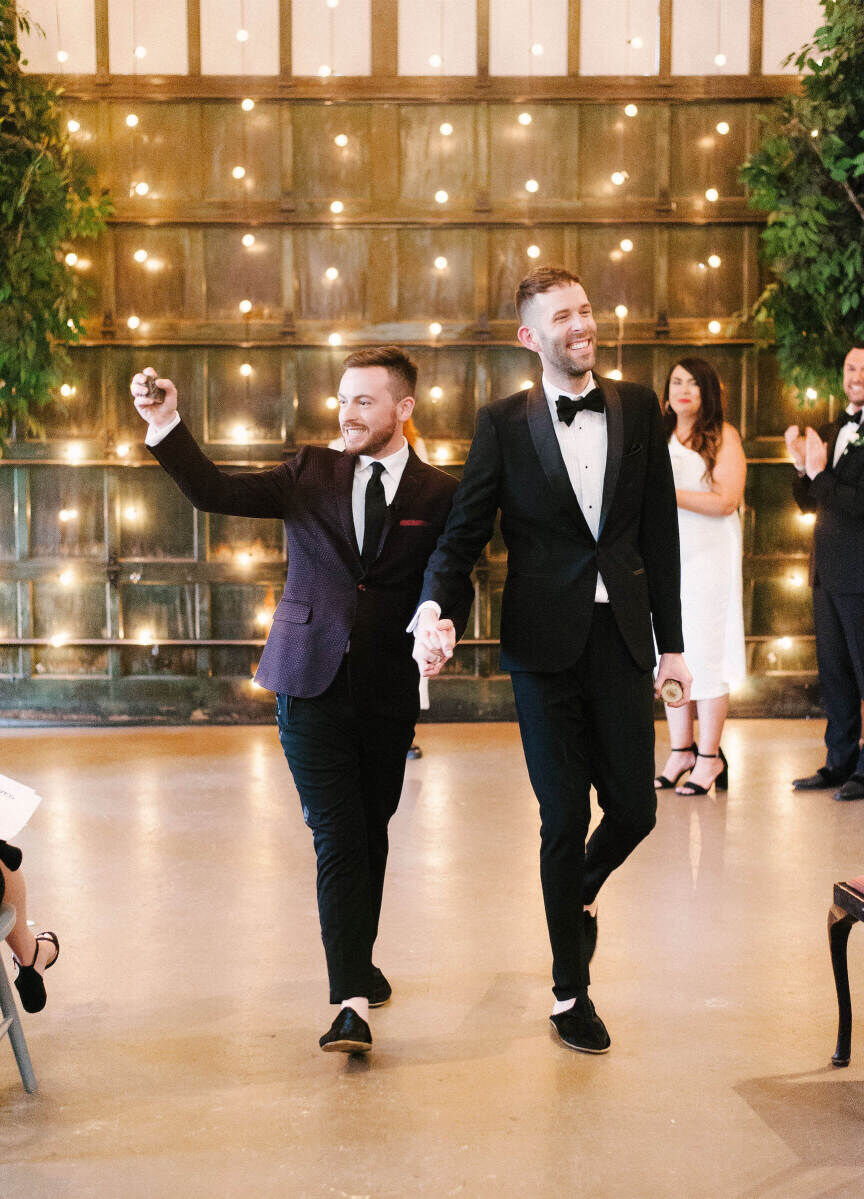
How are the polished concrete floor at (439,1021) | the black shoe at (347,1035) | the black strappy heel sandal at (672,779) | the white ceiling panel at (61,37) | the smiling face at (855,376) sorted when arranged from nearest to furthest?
1. the polished concrete floor at (439,1021)
2. the black shoe at (347,1035)
3. the smiling face at (855,376)
4. the black strappy heel sandal at (672,779)
5. the white ceiling panel at (61,37)

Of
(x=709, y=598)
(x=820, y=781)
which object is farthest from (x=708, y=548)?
(x=820, y=781)

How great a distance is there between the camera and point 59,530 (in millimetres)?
6562

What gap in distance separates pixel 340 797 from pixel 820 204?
413 cm

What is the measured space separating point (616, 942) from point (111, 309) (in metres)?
4.50

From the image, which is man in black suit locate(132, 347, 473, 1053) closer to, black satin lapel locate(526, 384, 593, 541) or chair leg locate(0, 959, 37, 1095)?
black satin lapel locate(526, 384, 593, 541)

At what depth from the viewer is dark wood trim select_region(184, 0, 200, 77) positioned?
634 cm

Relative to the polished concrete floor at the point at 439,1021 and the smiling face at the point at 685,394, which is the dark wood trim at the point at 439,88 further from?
the polished concrete floor at the point at 439,1021

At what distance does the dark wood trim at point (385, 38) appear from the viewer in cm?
633

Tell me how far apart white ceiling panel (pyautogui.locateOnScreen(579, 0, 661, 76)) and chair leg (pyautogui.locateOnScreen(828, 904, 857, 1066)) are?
16.8 ft

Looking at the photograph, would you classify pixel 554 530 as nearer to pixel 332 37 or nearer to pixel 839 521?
pixel 839 521

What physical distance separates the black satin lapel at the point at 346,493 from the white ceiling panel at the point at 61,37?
15.0ft

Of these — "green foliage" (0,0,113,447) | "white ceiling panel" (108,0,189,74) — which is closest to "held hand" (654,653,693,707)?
"green foliage" (0,0,113,447)

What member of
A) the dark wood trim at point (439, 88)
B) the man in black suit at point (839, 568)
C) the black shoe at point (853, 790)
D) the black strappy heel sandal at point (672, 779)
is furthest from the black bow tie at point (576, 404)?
the dark wood trim at point (439, 88)

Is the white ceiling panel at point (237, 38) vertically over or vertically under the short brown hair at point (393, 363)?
over
